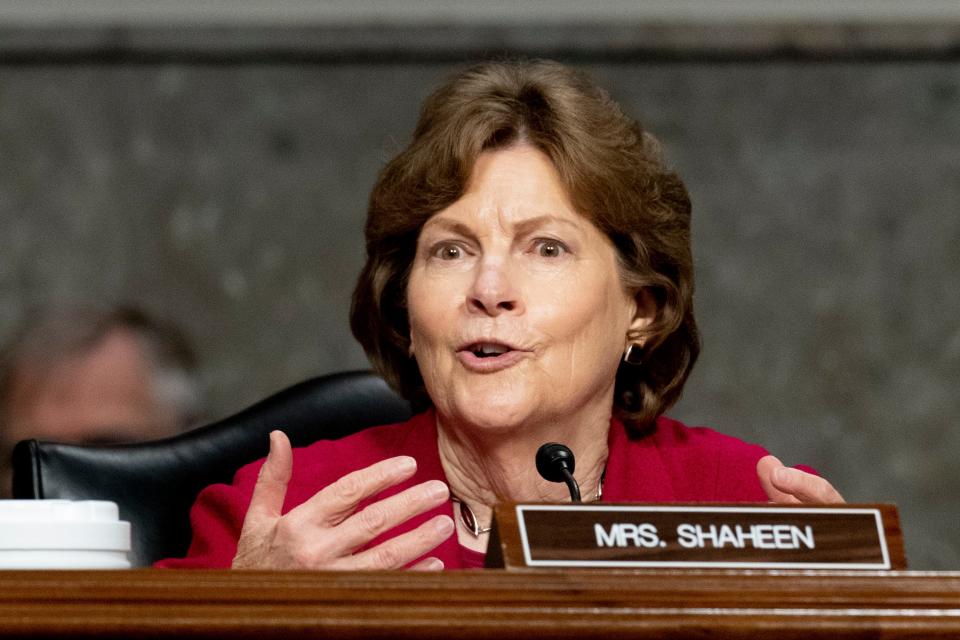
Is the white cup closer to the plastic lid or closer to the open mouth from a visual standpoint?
the plastic lid

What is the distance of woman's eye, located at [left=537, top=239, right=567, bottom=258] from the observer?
180 cm

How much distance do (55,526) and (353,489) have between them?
28cm

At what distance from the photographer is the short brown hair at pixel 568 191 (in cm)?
184

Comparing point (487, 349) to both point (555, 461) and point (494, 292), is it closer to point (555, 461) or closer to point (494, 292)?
point (494, 292)

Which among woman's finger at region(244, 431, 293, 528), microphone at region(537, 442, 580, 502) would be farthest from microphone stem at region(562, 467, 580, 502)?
woman's finger at region(244, 431, 293, 528)

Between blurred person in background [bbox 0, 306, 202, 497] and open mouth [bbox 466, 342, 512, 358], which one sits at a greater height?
blurred person in background [bbox 0, 306, 202, 497]

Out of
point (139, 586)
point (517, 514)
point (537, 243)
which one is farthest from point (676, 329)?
→ point (139, 586)

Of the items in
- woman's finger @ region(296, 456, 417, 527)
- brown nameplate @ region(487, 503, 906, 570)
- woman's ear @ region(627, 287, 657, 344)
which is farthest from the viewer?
woman's ear @ region(627, 287, 657, 344)

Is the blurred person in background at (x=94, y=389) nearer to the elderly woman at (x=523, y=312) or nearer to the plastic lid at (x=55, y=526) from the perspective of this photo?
the elderly woman at (x=523, y=312)

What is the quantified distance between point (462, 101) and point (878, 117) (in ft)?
5.63

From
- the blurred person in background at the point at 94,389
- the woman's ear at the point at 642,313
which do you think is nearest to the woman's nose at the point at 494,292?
the woman's ear at the point at 642,313

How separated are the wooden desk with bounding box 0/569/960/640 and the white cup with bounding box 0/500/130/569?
130 mm

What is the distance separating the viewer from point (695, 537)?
1.12 metres

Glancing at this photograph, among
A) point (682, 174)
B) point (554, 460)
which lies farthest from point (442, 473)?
point (682, 174)
